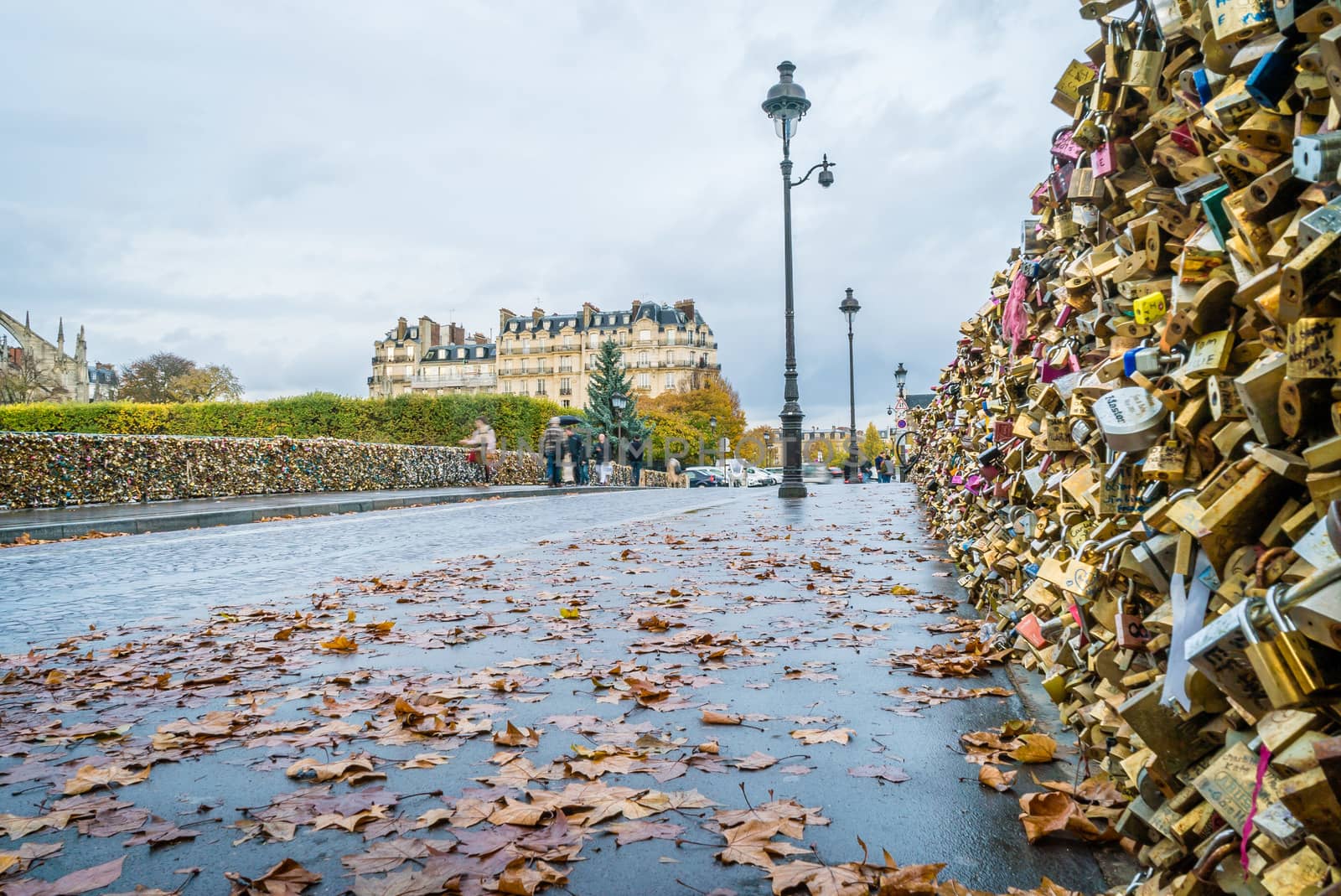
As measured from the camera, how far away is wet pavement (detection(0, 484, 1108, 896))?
223 centimetres

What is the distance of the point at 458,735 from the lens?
3.13m

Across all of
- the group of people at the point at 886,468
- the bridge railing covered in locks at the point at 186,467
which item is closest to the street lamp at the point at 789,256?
the bridge railing covered in locks at the point at 186,467

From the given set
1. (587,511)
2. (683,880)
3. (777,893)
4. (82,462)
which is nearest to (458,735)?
(683,880)

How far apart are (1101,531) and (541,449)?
1543 inches

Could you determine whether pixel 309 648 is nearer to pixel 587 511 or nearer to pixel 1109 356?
pixel 1109 356

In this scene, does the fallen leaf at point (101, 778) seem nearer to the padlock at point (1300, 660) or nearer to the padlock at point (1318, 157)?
the padlock at point (1300, 660)

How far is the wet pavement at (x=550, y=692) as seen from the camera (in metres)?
2.23

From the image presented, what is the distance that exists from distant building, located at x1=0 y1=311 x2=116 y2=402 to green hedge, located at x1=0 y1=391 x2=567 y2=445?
1158 centimetres

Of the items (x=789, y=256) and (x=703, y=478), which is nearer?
(x=789, y=256)

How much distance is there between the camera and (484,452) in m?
32.5

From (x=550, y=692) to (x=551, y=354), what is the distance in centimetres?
11752

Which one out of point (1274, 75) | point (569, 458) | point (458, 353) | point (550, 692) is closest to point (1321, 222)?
point (1274, 75)

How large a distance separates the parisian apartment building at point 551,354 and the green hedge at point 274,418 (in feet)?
232

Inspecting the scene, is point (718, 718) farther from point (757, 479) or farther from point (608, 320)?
point (608, 320)
